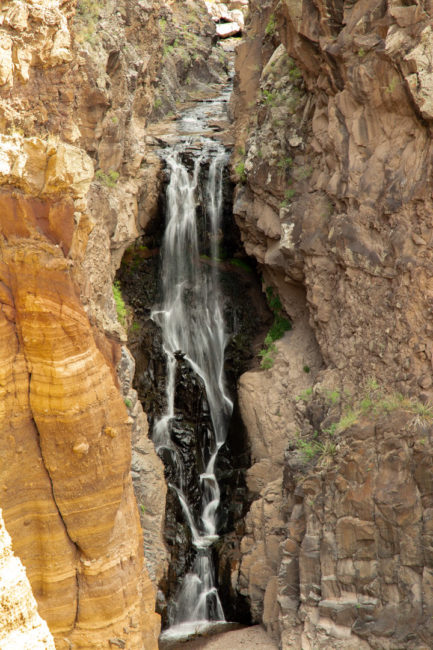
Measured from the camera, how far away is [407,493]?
1548cm

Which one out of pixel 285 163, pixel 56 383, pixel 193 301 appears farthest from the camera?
pixel 193 301

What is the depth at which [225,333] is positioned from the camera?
23.1m

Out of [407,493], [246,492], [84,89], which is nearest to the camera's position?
→ [407,493]

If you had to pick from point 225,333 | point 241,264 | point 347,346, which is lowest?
point 347,346

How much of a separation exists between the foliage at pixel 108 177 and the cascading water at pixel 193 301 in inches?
160

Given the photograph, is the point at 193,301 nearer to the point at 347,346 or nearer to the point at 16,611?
the point at 347,346

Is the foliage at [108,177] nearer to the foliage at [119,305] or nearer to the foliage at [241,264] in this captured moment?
the foliage at [119,305]

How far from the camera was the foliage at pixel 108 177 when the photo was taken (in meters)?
18.7

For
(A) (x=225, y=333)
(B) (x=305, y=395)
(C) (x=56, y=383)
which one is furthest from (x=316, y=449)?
→ (C) (x=56, y=383)

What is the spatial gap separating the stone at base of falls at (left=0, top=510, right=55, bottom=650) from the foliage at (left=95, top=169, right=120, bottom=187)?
48.1 ft

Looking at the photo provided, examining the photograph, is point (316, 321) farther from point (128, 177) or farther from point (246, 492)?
point (128, 177)

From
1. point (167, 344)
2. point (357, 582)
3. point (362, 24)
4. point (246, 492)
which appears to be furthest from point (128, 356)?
point (362, 24)

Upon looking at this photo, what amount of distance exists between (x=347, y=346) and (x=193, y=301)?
6.73 metres

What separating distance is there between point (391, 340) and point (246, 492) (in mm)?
6175
